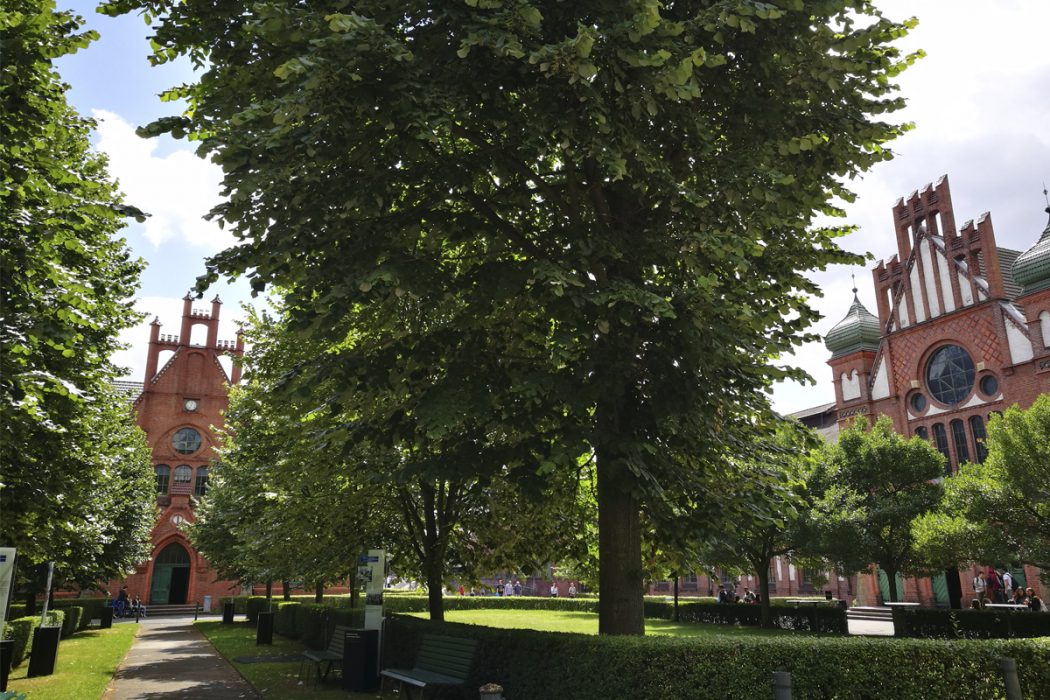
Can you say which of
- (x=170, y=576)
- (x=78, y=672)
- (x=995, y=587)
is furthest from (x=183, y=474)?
(x=995, y=587)

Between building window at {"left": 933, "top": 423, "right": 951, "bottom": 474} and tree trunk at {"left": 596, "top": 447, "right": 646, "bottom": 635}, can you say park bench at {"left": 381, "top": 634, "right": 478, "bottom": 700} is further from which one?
building window at {"left": 933, "top": 423, "right": 951, "bottom": 474}

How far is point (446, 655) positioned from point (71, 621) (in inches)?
751

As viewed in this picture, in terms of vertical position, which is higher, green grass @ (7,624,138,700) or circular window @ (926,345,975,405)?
circular window @ (926,345,975,405)

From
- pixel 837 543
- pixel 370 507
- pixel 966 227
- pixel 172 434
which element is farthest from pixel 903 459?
pixel 172 434

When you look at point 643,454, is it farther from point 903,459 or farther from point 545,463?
point 903,459

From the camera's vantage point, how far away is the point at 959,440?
121 feet

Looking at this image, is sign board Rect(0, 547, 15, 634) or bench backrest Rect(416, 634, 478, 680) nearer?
bench backrest Rect(416, 634, 478, 680)

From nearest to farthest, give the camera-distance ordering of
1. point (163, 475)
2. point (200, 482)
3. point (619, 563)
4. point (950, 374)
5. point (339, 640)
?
point (619, 563) < point (339, 640) < point (950, 374) < point (163, 475) < point (200, 482)

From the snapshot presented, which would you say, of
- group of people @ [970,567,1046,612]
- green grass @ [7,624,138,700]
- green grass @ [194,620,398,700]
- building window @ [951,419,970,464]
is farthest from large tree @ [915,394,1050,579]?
green grass @ [7,624,138,700]

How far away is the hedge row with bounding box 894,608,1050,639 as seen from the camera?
1819 cm

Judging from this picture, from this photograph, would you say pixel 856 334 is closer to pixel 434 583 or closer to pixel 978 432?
pixel 978 432

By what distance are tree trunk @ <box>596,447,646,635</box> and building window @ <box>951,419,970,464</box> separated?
34.4 m

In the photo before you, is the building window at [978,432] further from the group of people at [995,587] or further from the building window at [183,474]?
the building window at [183,474]

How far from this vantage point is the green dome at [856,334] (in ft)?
146
